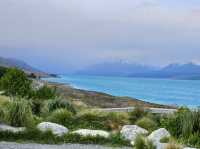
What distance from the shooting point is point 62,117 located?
19.5 metres

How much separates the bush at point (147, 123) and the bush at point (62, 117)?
239cm

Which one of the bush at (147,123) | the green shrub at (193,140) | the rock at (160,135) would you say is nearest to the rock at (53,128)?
the rock at (160,135)

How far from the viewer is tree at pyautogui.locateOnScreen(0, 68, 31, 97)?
86.8 feet

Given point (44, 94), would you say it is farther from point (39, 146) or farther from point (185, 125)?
point (39, 146)

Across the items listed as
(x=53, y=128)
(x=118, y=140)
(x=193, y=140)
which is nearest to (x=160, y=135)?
(x=193, y=140)

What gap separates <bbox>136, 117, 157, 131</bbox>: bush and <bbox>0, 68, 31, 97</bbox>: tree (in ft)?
25.2

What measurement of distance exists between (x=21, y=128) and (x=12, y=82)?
36.6 feet

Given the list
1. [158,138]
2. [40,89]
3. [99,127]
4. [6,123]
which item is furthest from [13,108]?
[40,89]

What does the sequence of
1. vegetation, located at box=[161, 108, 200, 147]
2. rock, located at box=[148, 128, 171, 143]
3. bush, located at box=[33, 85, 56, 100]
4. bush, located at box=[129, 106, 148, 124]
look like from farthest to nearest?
1. bush, located at box=[33, 85, 56, 100]
2. bush, located at box=[129, 106, 148, 124]
3. vegetation, located at box=[161, 108, 200, 147]
4. rock, located at box=[148, 128, 171, 143]

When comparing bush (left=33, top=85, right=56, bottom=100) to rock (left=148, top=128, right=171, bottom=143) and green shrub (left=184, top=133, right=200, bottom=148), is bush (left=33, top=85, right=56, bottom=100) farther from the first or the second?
green shrub (left=184, top=133, right=200, bottom=148)

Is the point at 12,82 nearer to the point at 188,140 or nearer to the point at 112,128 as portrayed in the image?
the point at 112,128

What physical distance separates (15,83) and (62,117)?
8.09 m

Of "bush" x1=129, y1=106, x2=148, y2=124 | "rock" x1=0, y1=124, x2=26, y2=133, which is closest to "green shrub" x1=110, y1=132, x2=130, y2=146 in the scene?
"rock" x1=0, y1=124, x2=26, y2=133

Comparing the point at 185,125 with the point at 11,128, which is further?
the point at 185,125
